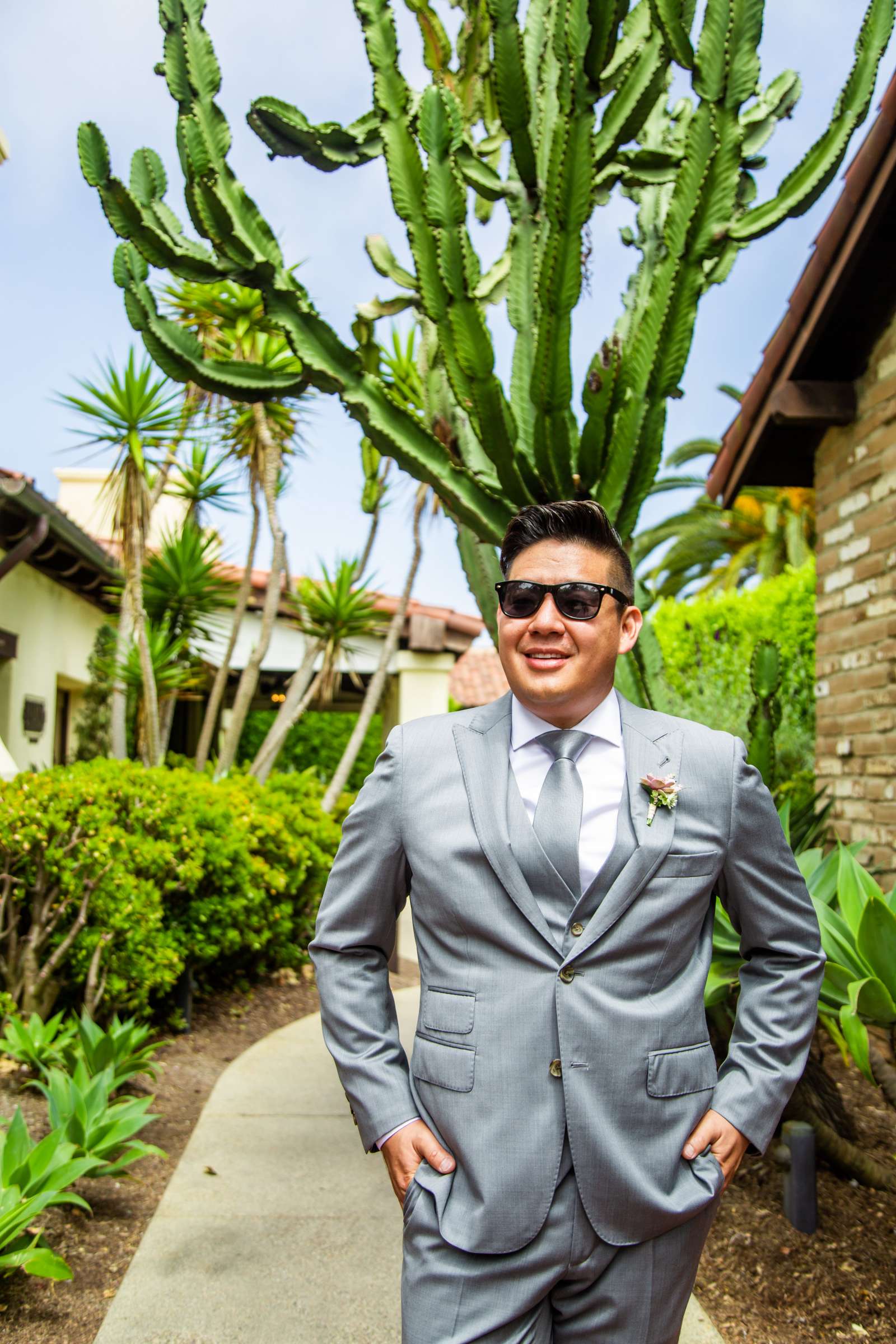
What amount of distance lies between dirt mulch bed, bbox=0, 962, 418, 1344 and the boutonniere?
→ 246cm

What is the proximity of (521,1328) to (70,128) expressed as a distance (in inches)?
219

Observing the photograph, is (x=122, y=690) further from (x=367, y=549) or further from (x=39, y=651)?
(x=367, y=549)

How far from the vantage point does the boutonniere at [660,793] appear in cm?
187

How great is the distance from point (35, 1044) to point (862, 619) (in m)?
4.56

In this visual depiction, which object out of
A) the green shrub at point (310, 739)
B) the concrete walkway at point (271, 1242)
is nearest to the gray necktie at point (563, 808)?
the concrete walkway at point (271, 1242)

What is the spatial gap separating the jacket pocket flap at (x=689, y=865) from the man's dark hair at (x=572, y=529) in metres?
0.55

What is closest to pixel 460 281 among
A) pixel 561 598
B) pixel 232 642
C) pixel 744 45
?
pixel 744 45

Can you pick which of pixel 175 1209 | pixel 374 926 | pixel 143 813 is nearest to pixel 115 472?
pixel 143 813

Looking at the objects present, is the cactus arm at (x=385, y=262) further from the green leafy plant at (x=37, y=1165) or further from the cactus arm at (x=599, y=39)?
the green leafy plant at (x=37, y=1165)

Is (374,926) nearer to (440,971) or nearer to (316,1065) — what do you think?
(440,971)

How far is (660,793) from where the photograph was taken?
1.88 metres

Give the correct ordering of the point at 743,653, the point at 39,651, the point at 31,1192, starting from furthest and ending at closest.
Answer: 1. the point at 39,651
2. the point at 743,653
3. the point at 31,1192

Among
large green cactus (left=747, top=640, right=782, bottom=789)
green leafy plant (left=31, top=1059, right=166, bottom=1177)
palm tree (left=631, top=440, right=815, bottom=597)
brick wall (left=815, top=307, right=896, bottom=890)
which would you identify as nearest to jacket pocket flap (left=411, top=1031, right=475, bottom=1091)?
green leafy plant (left=31, top=1059, right=166, bottom=1177)

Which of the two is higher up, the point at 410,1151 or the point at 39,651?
the point at 39,651
